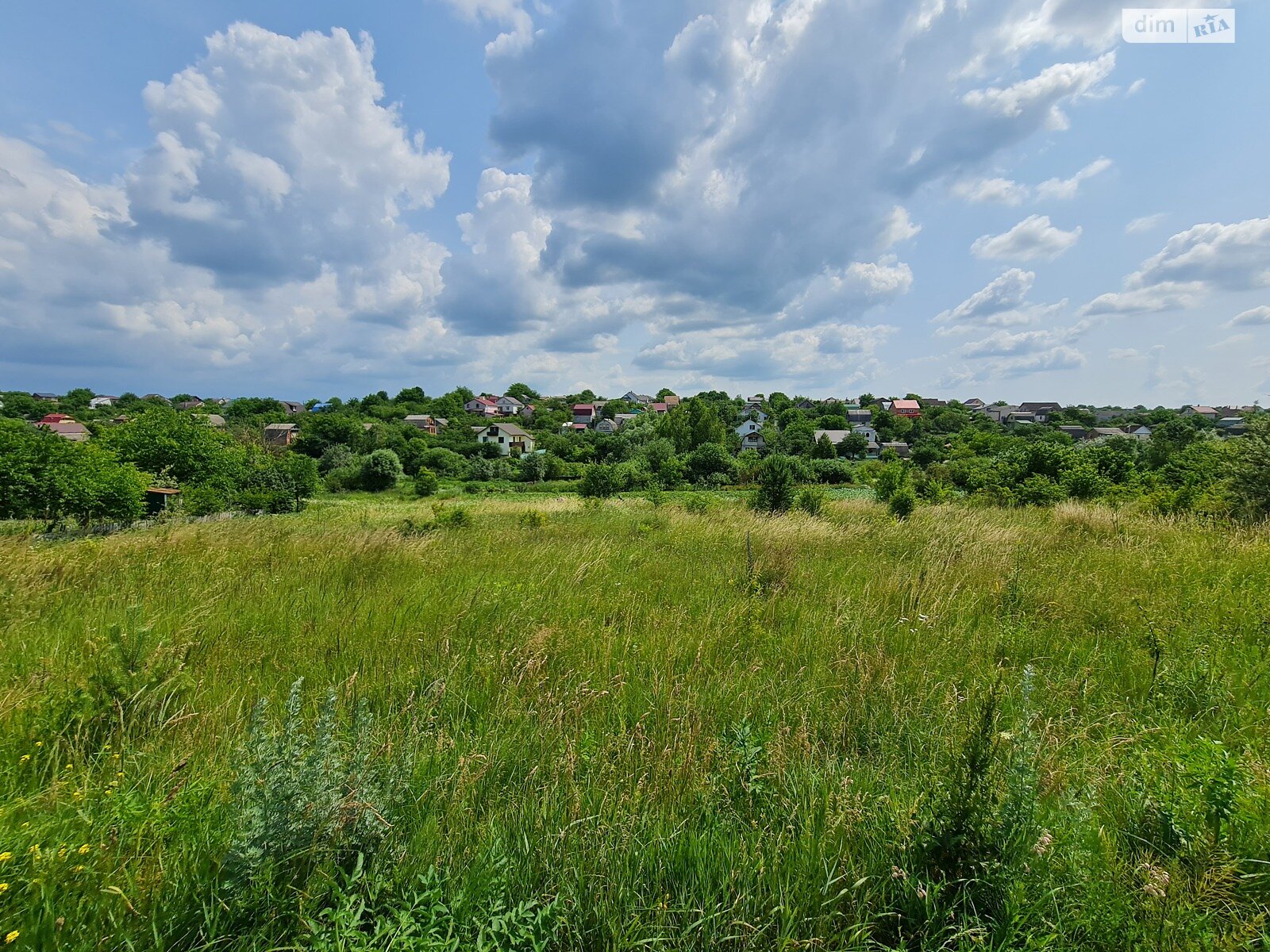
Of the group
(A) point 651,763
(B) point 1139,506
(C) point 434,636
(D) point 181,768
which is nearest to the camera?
(D) point 181,768

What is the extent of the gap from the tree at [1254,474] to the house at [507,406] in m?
134

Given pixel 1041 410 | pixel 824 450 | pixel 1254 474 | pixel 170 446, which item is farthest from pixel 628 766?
pixel 1041 410

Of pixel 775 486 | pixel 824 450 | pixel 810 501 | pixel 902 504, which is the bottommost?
pixel 824 450

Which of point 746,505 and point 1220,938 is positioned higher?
point 1220,938

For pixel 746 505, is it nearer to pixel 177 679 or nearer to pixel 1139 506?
pixel 1139 506

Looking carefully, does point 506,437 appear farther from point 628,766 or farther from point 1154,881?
point 1154,881

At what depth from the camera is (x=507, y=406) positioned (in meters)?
145

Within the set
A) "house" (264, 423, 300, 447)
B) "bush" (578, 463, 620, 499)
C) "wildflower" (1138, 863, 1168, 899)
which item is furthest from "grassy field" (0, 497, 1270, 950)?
"house" (264, 423, 300, 447)

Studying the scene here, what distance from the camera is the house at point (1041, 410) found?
125738mm

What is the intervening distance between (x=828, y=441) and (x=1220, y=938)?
8606cm

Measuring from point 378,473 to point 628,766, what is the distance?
6444cm

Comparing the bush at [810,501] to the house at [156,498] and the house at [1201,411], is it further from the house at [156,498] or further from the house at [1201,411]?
the house at [1201,411]

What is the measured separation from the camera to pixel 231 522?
9320 mm

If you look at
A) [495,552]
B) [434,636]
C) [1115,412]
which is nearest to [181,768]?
[434,636]
